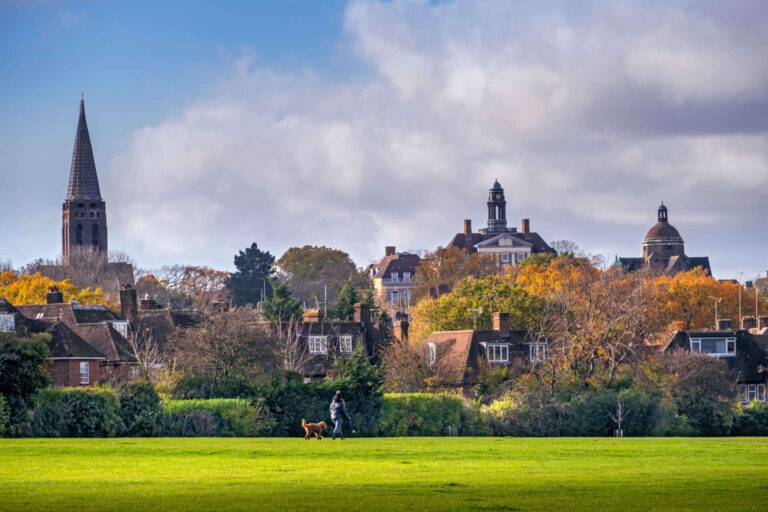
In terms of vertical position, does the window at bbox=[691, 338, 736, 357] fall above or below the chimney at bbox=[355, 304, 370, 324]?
below

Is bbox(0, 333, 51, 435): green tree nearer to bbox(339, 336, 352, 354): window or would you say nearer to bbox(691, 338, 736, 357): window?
bbox(339, 336, 352, 354): window

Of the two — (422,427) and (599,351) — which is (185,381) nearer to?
(422,427)

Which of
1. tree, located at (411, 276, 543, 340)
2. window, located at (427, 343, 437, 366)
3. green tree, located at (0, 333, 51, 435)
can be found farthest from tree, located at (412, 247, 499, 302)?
green tree, located at (0, 333, 51, 435)

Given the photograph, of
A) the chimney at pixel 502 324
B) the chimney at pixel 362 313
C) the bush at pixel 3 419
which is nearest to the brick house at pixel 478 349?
the chimney at pixel 502 324

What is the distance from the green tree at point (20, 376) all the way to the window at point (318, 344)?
34600mm

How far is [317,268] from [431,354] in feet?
347

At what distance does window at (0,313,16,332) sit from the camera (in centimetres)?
6629

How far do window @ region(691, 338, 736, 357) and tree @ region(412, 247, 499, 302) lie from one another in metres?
75.6

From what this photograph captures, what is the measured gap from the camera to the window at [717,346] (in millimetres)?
80938

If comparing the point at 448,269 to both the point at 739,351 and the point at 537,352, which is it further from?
the point at 537,352

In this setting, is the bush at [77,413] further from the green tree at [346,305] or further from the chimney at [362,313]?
the green tree at [346,305]

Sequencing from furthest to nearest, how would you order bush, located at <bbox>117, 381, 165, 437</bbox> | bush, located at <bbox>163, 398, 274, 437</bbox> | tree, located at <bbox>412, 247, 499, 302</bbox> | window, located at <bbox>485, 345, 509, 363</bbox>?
1. tree, located at <bbox>412, 247, 499, 302</bbox>
2. window, located at <bbox>485, 345, 509, 363</bbox>
3. bush, located at <bbox>163, 398, 274, 437</bbox>
4. bush, located at <bbox>117, 381, 165, 437</bbox>

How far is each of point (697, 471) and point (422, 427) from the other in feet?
97.3

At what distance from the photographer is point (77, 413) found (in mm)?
45375
